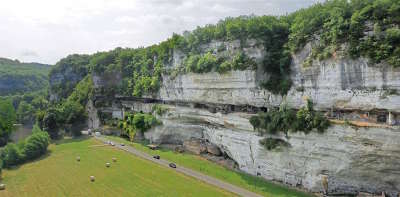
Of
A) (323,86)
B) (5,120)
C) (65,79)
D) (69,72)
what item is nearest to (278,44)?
(323,86)

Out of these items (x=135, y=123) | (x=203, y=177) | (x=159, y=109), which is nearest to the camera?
(x=203, y=177)

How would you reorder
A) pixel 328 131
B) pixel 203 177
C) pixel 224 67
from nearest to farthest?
pixel 328 131
pixel 203 177
pixel 224 67

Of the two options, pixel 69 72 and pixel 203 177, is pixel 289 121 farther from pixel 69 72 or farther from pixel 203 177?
pixel 69 72

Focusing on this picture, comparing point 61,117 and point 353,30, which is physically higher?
point 353,30

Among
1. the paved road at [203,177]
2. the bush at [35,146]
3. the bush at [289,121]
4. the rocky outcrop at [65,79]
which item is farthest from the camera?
the rocky outcrop at [65,79]

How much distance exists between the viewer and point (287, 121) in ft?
108

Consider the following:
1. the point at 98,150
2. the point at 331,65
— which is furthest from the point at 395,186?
the point at 98,150

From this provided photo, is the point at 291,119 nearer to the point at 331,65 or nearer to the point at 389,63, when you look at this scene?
the point at 331,65

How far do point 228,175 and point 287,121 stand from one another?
9.86m

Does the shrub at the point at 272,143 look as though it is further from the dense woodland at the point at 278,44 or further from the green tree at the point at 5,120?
the green tree at the point at 5,120

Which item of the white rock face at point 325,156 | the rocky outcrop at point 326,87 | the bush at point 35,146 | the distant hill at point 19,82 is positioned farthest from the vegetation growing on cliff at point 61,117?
the distant hill at point 19,82

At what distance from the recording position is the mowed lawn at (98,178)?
33250mm

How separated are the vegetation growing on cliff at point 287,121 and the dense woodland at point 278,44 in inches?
12.8

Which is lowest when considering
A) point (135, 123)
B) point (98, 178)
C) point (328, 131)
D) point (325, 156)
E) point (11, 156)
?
point (98, 178)
